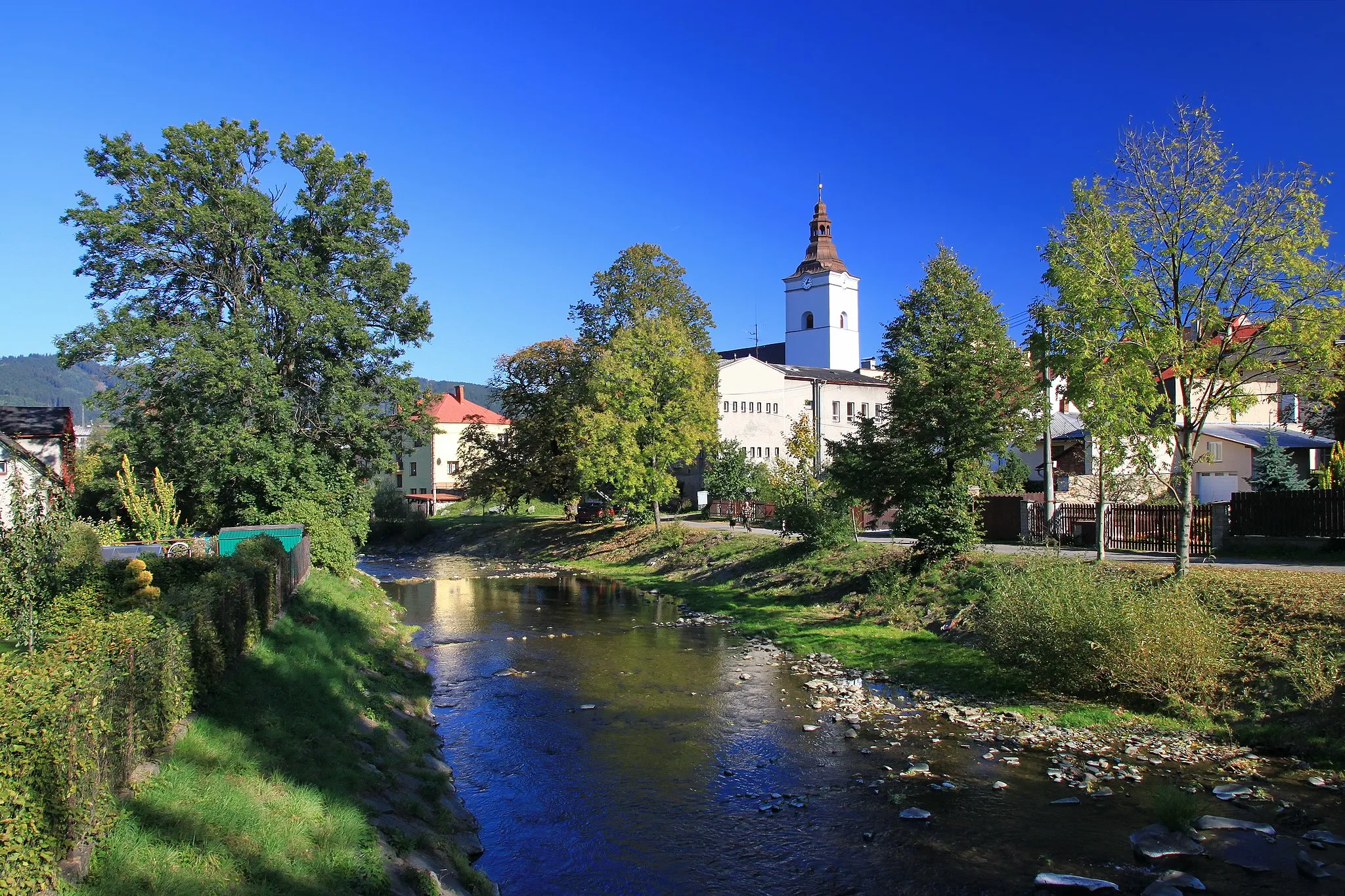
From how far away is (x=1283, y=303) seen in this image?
17.5m

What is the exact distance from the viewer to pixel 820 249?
101125 millimetres

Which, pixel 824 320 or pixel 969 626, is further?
pixel 824 320

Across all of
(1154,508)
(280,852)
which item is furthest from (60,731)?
(1154,508)

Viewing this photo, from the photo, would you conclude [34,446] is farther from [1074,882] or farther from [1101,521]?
[1074,882]

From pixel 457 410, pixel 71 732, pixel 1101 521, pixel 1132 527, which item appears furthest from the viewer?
pixel 457 410

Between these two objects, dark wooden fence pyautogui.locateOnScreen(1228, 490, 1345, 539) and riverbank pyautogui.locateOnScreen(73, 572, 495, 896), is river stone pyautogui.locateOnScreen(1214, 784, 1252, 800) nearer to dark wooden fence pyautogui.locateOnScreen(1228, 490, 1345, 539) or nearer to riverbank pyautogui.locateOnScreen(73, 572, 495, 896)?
riverbank pyautogui.locateOnScreen(73, 572, 495, 896)

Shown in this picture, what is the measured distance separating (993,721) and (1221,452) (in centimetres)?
3342

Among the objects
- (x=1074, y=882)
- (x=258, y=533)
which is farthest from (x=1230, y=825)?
(x=258, y=533)

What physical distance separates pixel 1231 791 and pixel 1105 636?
12.5 feet

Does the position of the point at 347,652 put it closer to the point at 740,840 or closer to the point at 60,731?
the point at 740,840

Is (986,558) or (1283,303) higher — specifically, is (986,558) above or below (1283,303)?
below

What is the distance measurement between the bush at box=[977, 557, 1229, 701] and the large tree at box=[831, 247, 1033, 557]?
6892 millimetres

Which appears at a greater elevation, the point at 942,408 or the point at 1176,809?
the point at 942,408

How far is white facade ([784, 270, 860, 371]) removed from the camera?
324 feet
